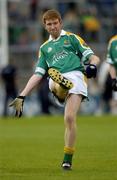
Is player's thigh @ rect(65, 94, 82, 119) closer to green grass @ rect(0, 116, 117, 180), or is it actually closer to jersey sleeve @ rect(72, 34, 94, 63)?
jersey sleeve @ rect(72, 34, 94, 63)

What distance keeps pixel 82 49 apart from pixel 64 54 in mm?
311

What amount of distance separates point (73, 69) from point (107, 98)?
19.9 meters

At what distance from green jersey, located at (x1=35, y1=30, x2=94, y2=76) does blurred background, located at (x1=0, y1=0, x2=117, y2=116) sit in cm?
1889

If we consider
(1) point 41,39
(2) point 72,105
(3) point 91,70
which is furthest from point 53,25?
(1) point 41,39

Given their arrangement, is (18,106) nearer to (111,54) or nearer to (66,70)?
(66,70)

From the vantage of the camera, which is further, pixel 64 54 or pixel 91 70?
pixel 64 54

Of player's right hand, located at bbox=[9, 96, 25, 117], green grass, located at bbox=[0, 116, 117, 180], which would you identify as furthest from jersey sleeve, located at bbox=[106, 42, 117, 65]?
player's right hand, located at bbox=[9, 96, 25, 117]

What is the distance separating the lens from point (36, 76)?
44.4 ft

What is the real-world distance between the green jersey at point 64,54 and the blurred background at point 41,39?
18894mm

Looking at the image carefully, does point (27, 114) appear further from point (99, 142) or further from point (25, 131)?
point (99, 142)

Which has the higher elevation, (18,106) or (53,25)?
(53,25)

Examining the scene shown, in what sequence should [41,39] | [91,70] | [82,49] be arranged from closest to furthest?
[91,70] → [82,49] → [41,39]

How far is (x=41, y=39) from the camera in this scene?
1334 inches

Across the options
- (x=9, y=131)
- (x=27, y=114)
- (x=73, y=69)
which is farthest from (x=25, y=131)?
(x=73, y=69)
